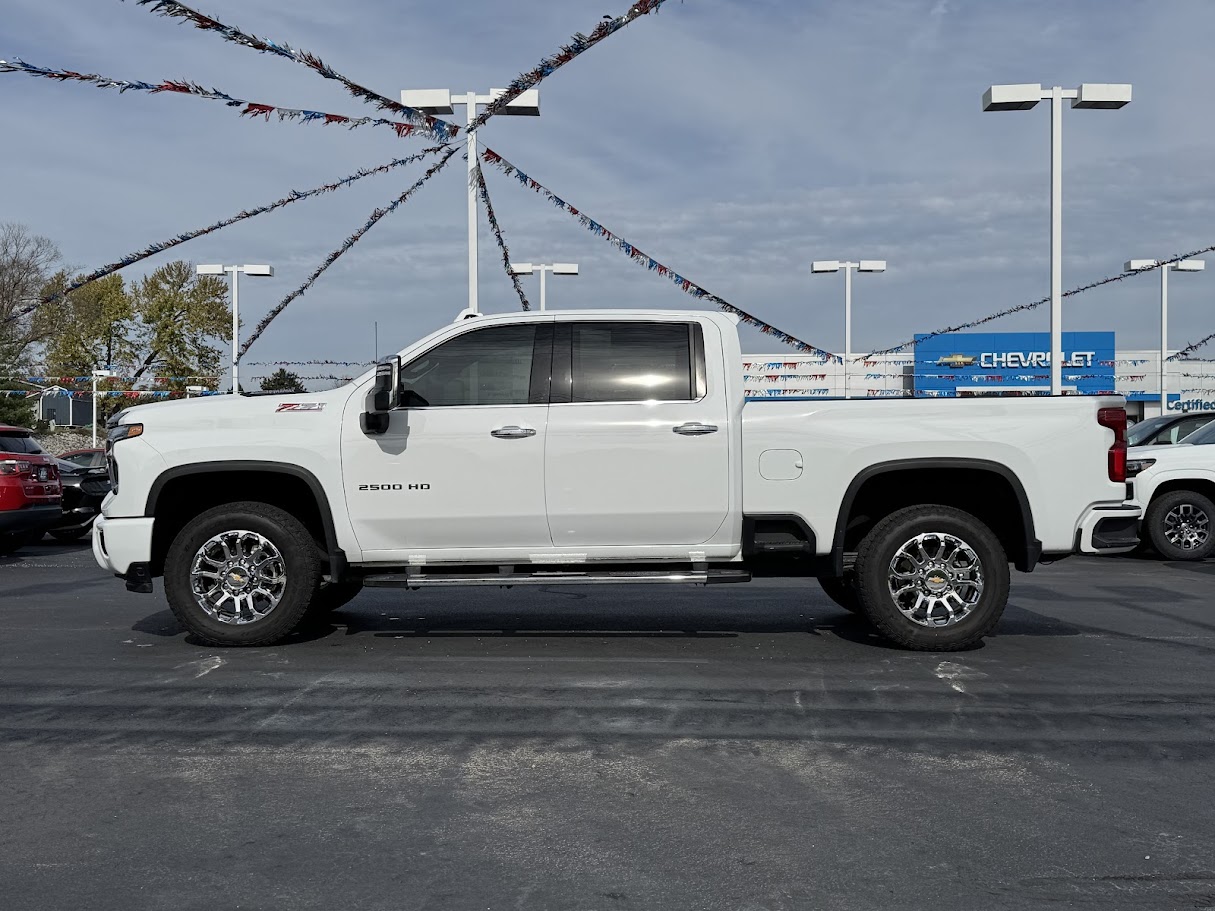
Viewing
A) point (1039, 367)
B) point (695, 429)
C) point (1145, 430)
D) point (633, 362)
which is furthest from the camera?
point (1039, 367)

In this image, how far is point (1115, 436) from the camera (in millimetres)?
7199

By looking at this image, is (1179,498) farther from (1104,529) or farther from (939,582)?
(939,582)

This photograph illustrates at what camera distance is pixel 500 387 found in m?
7.40

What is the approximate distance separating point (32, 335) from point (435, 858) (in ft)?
165

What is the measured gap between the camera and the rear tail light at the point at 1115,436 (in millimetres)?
7156

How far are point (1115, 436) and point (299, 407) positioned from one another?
504 cm

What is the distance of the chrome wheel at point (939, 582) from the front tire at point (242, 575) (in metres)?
3.64

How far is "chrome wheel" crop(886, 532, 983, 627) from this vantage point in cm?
718

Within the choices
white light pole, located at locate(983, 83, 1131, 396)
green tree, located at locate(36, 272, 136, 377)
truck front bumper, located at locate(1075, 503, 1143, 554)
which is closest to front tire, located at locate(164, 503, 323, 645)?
truck front bumper, located at locate(1075, 503, 1143, 554)

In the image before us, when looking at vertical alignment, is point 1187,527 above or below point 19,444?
below

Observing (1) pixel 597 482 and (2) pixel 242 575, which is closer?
(1) pixel 597 482

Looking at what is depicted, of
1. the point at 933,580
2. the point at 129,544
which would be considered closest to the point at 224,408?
the point at 129,544

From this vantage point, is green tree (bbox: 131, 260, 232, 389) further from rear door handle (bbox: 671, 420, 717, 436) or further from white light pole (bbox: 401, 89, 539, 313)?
rear door handle (bbox: 671, 420, 717, 436)

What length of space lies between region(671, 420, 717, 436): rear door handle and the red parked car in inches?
367
